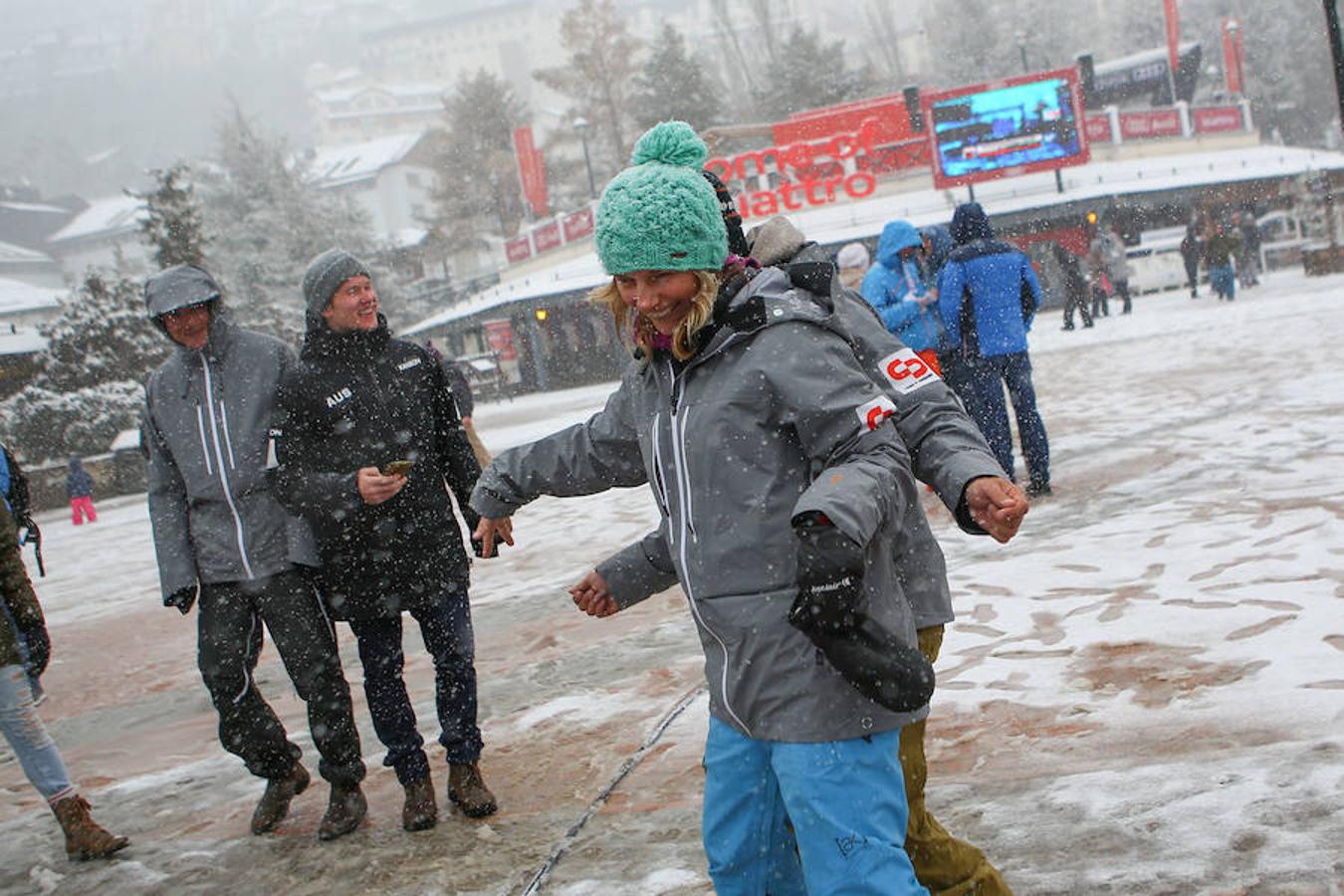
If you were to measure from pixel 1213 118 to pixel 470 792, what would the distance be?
40116mm

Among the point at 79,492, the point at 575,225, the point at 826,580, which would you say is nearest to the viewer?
the point at 826,580

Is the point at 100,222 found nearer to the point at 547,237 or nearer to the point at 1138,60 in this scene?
the point at 547,237

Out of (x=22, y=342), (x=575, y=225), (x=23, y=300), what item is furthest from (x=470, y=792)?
(x=23, y=300)

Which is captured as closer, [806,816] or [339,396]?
[806,816]

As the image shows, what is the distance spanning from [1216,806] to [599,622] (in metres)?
3.74

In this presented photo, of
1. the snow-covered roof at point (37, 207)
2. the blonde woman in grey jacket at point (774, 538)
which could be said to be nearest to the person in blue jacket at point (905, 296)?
the blonde woman in grey jacket at point (774, 538)

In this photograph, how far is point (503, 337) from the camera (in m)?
37.7

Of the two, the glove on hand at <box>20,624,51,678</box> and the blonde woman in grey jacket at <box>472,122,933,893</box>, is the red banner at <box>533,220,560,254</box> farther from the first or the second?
the blonde woman in grey jacket at <box>472,122,933,893</box>

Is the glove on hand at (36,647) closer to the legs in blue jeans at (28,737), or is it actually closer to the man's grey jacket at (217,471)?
the legs in blue jeans at (28,737)

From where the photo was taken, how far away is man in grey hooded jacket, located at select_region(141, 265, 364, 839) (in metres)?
3.88

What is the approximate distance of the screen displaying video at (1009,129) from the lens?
99.1 ft

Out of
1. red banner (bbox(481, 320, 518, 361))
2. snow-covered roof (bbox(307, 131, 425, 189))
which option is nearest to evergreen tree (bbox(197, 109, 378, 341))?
red banner (bbox(481, 320, 518, 361))

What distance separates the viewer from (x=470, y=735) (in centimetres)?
390

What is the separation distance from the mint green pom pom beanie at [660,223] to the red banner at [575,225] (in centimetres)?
3710
